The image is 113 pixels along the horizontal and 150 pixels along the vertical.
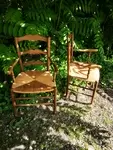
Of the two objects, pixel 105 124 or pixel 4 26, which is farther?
pixel 4 26

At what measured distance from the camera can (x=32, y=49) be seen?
15.4ft

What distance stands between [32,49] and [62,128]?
157 centimetres

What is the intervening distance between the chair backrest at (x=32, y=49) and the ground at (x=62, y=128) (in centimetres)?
86

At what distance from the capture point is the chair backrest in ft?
14.2

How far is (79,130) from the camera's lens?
4.27 metres

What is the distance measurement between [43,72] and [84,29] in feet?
5.75

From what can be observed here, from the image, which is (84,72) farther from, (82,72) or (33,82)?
(33,82)

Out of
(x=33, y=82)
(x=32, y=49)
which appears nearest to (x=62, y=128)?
(x=33, y=82)

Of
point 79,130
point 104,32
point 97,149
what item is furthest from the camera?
point 104,32

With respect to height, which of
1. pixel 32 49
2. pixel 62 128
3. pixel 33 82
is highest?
pixel 32 49

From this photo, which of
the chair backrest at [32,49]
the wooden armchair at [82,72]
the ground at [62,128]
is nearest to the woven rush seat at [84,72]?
the wooden armchair at [82,72]

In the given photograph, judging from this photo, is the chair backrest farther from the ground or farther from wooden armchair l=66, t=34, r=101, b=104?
the ground

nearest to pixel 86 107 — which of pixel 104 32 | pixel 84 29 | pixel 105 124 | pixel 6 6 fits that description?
pixel 105 124

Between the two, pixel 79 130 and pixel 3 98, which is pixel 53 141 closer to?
pixel 79 130
